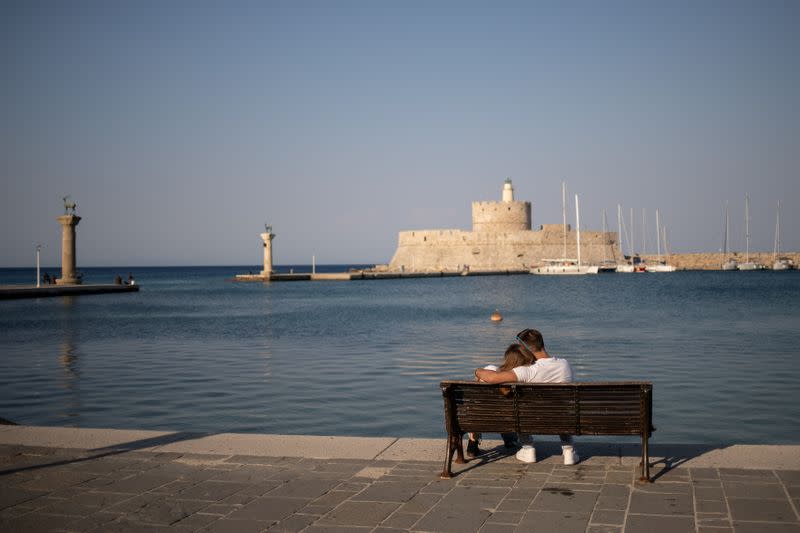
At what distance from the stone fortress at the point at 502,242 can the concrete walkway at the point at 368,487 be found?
66.2 meters

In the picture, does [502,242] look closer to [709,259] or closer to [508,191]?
[508,191]

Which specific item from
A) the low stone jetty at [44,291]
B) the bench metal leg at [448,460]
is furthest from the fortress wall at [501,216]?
the bench metal leg at [448,460]

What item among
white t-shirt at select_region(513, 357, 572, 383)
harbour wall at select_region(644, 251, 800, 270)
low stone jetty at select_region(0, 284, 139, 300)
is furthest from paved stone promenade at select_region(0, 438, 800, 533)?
harbour wall at select_region(644, 251, 800, 270)

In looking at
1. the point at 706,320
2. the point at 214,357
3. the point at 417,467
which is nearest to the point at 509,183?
the point at 706,320

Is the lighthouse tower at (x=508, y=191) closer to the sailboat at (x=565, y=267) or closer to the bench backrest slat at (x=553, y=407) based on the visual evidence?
the sailboat at (x=565, y=267)

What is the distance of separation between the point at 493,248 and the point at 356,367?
60154 mm

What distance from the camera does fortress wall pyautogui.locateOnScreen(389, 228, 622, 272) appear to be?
72.1 meters

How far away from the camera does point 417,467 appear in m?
4.98

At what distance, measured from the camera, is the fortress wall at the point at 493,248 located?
72.1 metres

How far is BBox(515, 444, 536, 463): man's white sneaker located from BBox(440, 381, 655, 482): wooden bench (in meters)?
0.23

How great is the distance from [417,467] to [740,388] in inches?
274

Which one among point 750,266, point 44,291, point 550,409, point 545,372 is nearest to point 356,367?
point 545,372

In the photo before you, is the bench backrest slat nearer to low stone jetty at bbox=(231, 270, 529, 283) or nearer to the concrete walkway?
the concrete walkway

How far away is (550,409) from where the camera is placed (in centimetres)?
478
